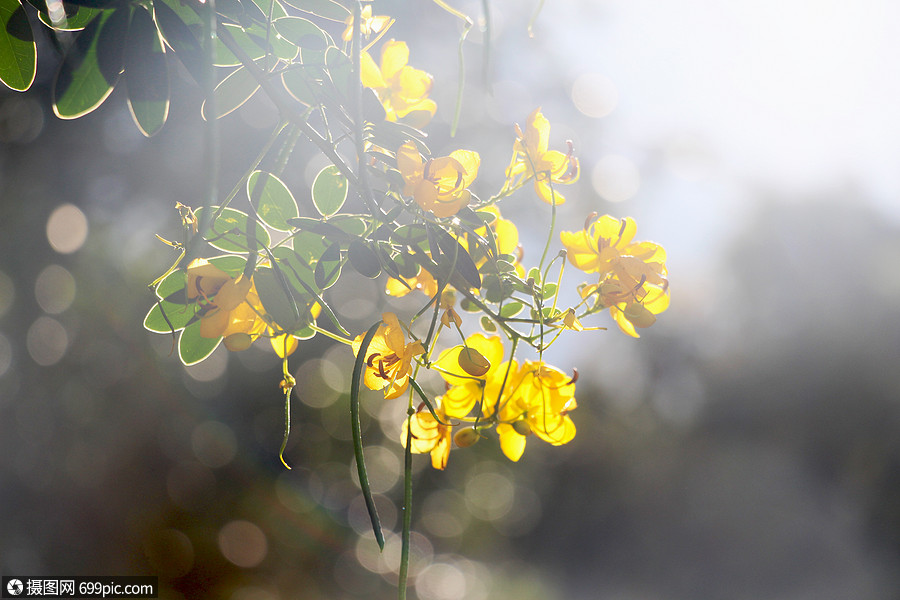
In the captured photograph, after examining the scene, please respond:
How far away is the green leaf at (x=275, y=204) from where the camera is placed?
0.55m

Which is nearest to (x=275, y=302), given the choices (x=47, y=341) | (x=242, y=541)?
(x=47, y=341)

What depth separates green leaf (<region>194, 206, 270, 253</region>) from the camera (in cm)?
51

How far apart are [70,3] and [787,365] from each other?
10.7 m

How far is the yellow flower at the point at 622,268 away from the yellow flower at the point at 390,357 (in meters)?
0.18

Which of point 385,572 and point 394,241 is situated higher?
point 394,241

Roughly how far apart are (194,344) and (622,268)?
1.32 feet

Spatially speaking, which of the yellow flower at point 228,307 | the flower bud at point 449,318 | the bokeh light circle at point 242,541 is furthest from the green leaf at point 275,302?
the bokeh light circle at point 242,541

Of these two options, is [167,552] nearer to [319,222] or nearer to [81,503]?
[81,503]

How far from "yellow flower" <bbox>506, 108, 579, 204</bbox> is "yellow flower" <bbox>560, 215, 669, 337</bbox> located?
0.05m

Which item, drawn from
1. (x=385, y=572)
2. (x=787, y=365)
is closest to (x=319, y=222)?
(x=385, y=572)

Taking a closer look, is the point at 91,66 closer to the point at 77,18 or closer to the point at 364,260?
the point at 77,18

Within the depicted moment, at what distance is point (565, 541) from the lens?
923 centimetres

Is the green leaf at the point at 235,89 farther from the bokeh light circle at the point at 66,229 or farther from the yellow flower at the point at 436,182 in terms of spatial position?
the bokeh light circle at the point at 66,229

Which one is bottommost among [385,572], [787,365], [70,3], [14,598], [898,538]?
[385,572]
